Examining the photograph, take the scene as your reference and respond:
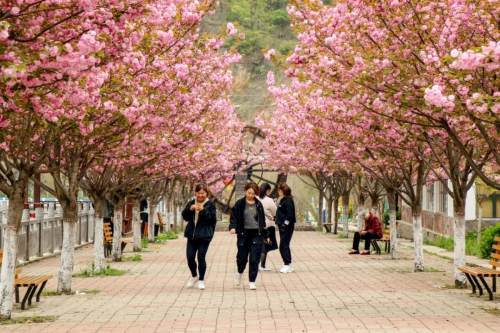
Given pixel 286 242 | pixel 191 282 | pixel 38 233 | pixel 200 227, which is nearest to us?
pixel 200 227

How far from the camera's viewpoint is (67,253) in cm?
1703

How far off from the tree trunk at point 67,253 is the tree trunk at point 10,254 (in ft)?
12.7

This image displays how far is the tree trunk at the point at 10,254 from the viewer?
12750mm

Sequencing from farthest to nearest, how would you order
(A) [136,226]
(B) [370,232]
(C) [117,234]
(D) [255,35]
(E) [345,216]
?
(D) [255,35]
(E) [345,216]
(A) [136,226]
(B) [370,232]
(C) [117,234]

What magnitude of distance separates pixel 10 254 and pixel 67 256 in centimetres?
410

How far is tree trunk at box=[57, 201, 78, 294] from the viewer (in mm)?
16812

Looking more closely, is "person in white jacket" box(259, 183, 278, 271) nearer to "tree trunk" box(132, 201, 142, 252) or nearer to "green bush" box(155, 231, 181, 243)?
"tree trunk" box(132, 201, 142, 252)

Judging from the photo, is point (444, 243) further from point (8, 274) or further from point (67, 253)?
point (8, 274)

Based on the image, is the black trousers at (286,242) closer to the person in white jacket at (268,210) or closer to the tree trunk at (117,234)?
the person in white jacket at (268,210)

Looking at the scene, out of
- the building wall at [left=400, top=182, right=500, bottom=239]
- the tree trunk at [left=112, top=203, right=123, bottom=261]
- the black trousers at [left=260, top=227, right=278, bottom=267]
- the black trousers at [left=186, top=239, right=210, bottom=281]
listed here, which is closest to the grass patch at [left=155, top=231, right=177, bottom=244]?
the building wall at [left=400, top=182, right=500, bottom=239]

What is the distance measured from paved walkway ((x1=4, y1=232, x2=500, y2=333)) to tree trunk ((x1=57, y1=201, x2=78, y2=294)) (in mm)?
671

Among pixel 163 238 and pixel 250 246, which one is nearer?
pixel 250 246

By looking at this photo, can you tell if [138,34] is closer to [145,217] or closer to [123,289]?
[123,289]

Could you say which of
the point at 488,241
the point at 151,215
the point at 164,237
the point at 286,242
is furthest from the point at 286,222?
the point at 164,237
